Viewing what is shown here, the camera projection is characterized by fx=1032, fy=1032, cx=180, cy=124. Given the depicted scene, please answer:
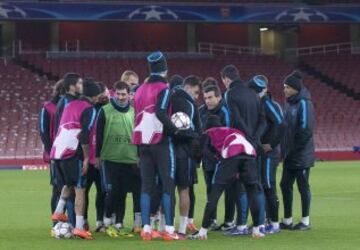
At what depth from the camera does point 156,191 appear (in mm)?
13531

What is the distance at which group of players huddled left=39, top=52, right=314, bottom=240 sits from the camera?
1339cm

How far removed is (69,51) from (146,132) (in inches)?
1377

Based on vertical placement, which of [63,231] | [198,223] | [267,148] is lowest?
[198,223]

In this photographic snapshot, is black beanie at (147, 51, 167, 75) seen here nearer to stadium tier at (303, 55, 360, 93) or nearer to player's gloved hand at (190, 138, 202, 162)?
player's gloved hand at (190, 138, 202, 162)

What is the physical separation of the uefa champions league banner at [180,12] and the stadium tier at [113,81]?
7.01ft

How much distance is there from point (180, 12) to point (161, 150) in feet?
109

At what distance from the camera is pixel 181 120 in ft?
43.6

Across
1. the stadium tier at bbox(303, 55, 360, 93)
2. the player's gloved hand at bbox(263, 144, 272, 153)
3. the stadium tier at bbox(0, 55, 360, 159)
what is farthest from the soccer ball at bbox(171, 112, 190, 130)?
the stadium tier at bbox(303, 55, 360, 93)

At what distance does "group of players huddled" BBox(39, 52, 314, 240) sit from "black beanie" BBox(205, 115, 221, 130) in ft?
0.05

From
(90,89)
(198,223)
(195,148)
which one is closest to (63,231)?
(90,89)

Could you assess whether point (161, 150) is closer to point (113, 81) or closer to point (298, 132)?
point (298, 132)

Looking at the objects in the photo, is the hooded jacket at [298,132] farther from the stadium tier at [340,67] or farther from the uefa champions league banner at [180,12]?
the stadium tier at [340,67]

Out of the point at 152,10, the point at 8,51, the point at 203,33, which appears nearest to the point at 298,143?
the point at 152,10

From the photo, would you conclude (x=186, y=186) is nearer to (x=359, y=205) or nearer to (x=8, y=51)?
(x=359, y=205)
